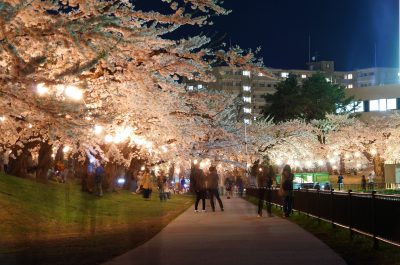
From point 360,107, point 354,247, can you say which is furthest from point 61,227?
point 360,107

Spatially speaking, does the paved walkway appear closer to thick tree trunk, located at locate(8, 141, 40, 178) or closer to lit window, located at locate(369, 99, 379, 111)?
thick tree trunk, located at locate(8, 141, 40, 178)

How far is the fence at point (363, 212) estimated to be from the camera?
33.5 ft

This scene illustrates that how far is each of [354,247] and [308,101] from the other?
69628 mm

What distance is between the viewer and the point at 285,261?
9.53 meters

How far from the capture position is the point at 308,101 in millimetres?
80000

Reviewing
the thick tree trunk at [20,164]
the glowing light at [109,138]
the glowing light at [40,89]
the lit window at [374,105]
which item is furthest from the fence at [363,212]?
the lit window at [374,105]

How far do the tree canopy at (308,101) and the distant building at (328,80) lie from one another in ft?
7.88

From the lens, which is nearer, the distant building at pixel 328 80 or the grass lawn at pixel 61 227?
the grass lawn at pixel 61 227

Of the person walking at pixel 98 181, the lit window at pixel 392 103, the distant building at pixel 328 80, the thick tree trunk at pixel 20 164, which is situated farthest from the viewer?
the distant building at pixel 328 80

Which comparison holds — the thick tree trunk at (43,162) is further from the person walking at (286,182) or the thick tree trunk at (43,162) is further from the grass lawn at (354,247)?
the grass lawn at (354,247)

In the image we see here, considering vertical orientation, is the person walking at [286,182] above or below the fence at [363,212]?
above

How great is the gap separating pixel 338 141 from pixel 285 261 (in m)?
64.2

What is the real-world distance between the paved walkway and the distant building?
57.4 meters

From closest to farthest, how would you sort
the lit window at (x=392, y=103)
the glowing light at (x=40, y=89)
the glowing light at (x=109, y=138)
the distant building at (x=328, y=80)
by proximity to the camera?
the glowing light at (x=40, y=89) < the glowing light at (x=109, y=138) < the lit window at (x=392, y=103) < the distant building at (x=328, y=80)
